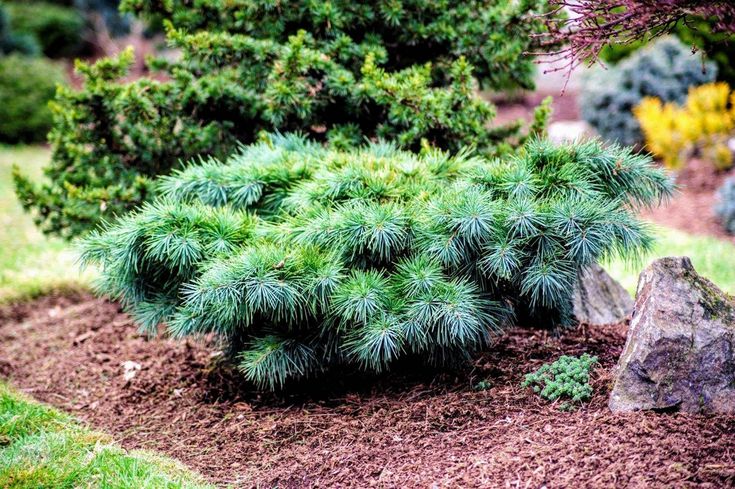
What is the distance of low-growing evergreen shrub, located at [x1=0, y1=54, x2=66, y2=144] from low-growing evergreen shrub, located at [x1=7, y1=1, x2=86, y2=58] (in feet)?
16.9

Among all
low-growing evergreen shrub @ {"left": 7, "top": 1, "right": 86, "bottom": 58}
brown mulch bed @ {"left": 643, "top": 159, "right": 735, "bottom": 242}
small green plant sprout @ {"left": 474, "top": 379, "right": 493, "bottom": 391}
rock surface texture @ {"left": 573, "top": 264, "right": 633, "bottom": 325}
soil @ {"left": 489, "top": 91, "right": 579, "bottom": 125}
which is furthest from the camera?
low-growing evergreen shrub @ {"left": 7, "top": 1, "right": 86, "bottom": 58}

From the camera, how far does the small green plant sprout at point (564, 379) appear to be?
3.51 meters

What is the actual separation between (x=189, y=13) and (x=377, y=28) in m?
1.50

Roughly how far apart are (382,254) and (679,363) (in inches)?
60.2

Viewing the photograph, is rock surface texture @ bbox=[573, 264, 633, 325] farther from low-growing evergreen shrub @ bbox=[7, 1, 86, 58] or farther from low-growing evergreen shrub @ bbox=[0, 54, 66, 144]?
low-growing evergreen shrub @ bbox=[7, 1, 86, 58]

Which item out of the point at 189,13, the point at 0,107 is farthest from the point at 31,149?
the point at 189,13

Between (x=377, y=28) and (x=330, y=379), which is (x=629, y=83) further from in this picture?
(x=330, y=379)

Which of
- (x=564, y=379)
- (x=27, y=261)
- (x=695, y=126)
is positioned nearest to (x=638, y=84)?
(x=695, y=126)

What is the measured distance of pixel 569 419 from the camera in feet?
11.0

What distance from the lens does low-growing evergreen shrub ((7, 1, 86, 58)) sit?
19047 mm

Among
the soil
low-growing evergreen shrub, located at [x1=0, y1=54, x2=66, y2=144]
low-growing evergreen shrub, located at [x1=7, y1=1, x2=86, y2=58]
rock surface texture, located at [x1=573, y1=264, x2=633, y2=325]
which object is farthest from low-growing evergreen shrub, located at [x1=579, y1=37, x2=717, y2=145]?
low-growing evergreen shrub, located at [x1=7, y1=1, x2=86, y2=58]

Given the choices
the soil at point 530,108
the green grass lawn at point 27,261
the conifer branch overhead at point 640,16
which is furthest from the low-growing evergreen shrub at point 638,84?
the green grass lawn at point 27,261

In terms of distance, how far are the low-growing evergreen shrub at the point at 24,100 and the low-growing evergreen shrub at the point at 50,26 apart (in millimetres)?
5140

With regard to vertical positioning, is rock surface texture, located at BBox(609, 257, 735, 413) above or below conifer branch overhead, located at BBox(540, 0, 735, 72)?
below
